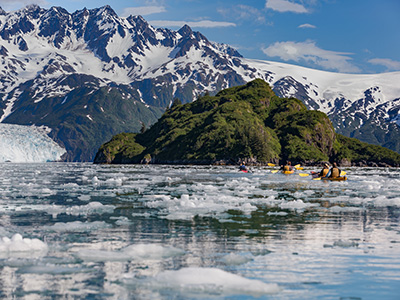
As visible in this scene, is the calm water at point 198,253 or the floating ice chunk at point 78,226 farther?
the floating ice chunk at point 78,226

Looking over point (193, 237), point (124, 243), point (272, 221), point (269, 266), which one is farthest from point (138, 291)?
point (272, 221)

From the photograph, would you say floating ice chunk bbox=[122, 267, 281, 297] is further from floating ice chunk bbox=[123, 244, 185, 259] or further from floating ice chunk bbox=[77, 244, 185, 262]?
floating ice chunk bbox=[123, 244, 185, 259]

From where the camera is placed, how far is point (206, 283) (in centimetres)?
1526

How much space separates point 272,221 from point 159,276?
15.0 metres

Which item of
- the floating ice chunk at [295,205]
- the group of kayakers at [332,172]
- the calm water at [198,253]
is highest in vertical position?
the group of kayakers at [332,172]

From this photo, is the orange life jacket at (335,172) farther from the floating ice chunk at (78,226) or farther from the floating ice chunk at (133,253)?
the floating ice chunk at (133,253)

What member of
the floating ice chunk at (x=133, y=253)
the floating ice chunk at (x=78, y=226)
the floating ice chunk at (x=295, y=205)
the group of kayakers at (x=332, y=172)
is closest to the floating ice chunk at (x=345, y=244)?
the floating ice chunk at (x=133, y=253)

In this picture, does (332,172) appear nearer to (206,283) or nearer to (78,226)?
(78,226)

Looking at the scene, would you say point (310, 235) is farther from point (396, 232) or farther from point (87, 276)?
point (87, 276)

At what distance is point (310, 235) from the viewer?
24656mm

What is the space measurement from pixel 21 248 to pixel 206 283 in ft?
30.6

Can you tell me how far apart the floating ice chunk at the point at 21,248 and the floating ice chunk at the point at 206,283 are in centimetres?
567

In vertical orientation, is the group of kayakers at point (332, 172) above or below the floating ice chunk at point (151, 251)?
above

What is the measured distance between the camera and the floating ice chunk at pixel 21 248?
1961cm
